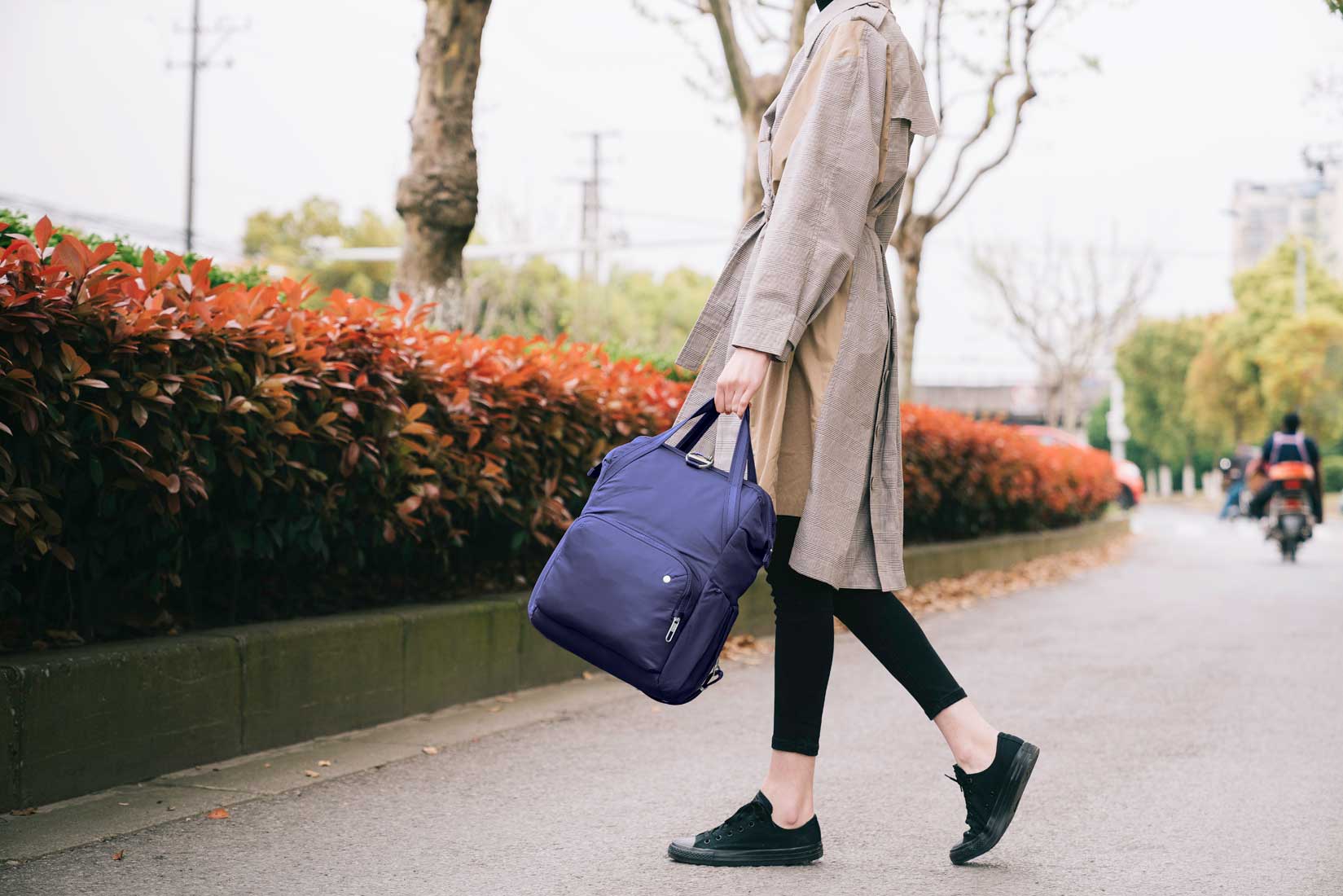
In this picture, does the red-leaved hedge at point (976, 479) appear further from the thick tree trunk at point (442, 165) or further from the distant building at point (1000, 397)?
the distant building at point (1000, 397)

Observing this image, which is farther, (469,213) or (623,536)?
(469,213)

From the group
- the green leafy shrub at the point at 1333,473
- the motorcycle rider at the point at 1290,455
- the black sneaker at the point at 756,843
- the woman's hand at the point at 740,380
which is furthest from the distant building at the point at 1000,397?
the woman's hand at the point at 740,380

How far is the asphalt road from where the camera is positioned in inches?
117

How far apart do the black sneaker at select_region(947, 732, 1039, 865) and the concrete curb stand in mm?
2107

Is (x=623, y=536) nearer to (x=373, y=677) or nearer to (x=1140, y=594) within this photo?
(x=373, y=677)

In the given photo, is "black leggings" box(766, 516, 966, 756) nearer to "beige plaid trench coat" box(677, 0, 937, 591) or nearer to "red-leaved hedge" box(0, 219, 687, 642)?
"beige plaid trench coat" box(677, 0, 937, 591)

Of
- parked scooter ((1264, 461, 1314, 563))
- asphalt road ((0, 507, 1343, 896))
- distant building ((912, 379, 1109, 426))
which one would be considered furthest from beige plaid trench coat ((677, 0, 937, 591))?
distant building ((912, 379, 1109, 426))

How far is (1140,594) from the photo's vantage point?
1088 centimetres

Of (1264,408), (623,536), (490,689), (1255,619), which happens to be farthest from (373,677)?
(1264,408)

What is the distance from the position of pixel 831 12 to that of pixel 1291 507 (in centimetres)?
1385

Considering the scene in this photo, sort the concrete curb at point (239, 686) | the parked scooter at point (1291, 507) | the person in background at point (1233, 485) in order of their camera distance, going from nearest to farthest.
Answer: the concrete curb at point (239, 686) → the parked scooter at point (1291, 507) → the person in background at point (1233, 485)

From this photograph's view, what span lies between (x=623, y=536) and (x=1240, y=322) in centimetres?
4305

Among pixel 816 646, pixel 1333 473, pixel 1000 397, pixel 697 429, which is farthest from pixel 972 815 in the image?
pixel 1000 397

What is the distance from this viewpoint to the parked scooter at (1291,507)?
15141 mm
